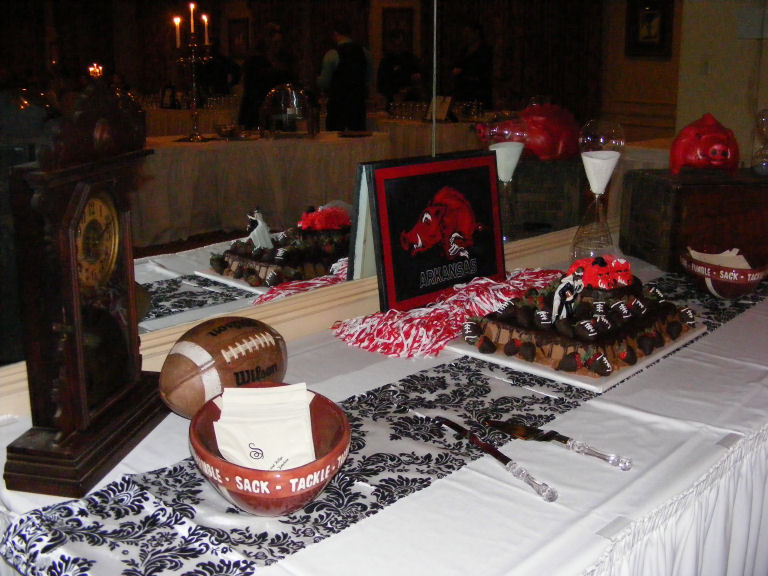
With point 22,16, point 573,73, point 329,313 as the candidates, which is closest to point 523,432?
point 329,313

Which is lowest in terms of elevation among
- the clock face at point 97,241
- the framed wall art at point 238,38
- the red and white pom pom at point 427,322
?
the red and white pom pom at point 427,322

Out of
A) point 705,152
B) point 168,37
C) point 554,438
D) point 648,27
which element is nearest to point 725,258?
point 705,152

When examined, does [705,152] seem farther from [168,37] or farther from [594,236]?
[168,37]

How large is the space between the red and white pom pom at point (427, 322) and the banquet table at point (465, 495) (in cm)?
4

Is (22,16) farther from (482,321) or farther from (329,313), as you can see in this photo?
(482,321)

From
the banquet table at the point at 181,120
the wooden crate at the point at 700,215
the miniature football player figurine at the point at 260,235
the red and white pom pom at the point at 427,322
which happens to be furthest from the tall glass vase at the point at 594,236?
the banquet table at the point at 181,120

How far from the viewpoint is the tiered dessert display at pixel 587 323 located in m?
1.33

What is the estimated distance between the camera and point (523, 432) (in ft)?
3.63

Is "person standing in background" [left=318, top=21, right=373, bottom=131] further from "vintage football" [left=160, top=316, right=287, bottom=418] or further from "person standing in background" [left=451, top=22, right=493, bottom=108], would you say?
"vintage football" [left=160, top=316, right=287, bottom=418]

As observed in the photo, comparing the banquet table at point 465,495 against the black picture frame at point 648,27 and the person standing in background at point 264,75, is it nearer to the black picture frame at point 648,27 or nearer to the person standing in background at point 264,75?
the person standing in background at point 264,75

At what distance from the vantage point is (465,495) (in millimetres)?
957

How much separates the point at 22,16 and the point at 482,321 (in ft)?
2.98

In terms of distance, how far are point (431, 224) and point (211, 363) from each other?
0.66 m

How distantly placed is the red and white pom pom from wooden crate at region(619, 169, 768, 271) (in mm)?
486
